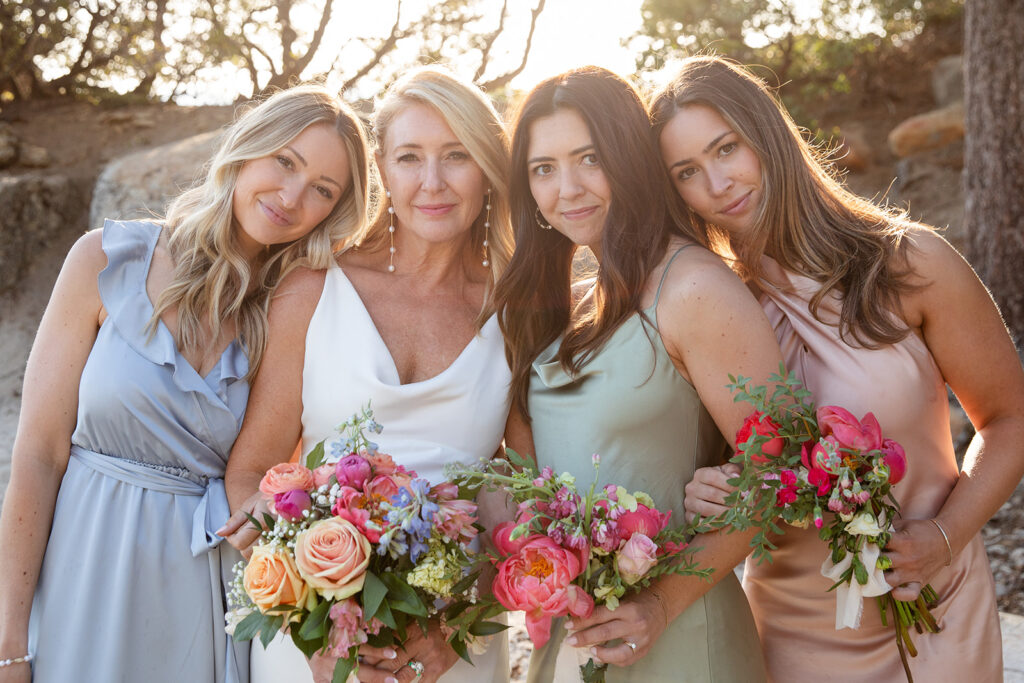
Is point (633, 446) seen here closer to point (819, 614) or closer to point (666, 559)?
point (666, 559)

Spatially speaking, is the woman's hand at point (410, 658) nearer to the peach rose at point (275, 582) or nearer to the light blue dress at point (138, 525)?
the peach rose at point (275, 582)

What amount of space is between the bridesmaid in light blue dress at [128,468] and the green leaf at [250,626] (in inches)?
29.8

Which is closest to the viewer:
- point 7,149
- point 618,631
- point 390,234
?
point 618,631

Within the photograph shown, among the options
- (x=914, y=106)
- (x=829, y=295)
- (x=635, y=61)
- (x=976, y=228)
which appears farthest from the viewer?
(x=914, y=106)

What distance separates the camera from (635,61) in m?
9.86

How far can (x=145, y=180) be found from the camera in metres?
9.04

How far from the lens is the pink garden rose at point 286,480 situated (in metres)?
2.34

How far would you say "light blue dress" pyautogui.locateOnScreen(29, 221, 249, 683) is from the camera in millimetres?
2947

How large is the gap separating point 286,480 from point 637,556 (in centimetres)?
93

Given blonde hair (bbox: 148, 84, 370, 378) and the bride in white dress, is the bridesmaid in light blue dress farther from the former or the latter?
the bride in white dress

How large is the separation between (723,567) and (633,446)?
1.50 feet

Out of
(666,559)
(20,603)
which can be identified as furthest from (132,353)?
(666,559)

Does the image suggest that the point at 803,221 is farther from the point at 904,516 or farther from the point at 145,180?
the point at 145,180

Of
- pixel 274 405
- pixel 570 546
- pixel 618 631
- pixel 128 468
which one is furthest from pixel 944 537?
pixel 128 468
